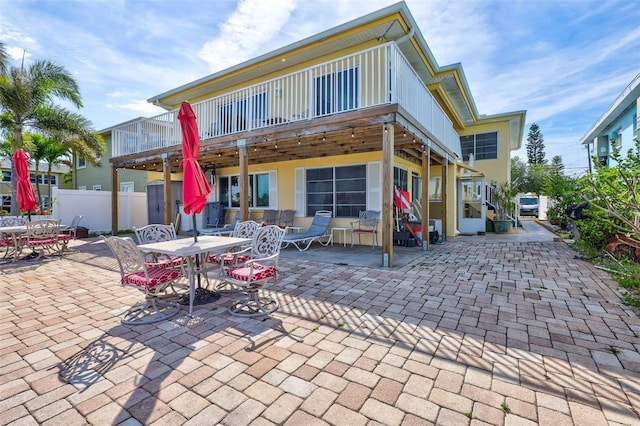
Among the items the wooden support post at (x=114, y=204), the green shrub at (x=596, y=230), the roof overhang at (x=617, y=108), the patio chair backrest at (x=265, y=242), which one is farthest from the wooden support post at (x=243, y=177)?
the roof overhang at (x=617, y=108)

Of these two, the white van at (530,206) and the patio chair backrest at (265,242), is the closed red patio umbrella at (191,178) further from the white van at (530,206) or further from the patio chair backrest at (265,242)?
the white van at (530,206)

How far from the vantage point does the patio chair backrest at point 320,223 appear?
834 centimetres

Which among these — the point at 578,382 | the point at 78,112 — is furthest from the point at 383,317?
the point at 78,112

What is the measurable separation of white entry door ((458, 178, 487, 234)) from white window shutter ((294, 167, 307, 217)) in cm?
650

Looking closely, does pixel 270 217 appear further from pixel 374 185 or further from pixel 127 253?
pixel 127 253

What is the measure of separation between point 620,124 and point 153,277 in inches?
598

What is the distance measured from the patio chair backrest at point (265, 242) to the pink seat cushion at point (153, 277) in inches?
41.8

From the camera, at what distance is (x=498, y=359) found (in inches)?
95.0

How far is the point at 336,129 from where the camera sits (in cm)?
615

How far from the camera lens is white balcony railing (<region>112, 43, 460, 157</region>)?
6027mm

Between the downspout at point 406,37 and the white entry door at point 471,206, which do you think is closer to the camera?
the downspout at point 406,37

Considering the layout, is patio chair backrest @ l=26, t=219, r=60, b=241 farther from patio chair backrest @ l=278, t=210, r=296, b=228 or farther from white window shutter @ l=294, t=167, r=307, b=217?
white window shutter @ l=294, t=167, r=307, b=217

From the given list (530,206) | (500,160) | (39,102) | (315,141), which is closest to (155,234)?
(315,141)

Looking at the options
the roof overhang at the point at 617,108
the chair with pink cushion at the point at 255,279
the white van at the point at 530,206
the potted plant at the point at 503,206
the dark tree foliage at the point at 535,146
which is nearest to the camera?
the chair with pink cushion at the point at 255,279
